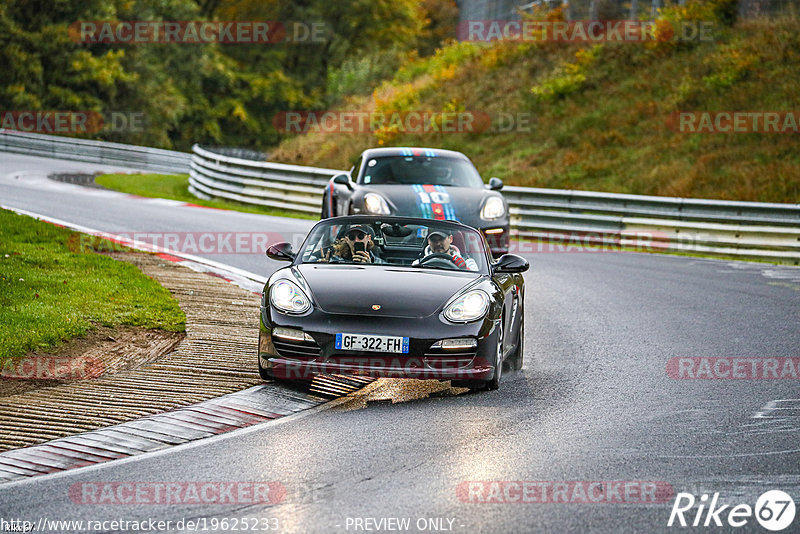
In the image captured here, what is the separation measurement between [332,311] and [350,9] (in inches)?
1966

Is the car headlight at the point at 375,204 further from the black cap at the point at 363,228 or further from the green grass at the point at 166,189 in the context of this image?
the green grass at the point at 166,189

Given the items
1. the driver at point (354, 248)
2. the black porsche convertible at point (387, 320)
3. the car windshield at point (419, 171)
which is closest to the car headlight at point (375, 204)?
the car windshield at point (419, 171)

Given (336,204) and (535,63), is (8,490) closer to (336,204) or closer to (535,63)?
(336,204)

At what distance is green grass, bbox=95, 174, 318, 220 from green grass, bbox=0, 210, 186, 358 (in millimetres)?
10327

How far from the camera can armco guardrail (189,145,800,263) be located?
65.7ft

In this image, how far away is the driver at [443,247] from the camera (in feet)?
29.6

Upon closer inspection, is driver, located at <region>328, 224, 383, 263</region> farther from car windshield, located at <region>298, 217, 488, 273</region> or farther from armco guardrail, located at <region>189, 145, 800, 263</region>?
armco guardrail, located at <region>189, 145, 800, 263</region>

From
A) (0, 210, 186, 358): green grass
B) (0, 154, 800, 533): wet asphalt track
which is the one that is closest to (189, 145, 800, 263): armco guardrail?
(0, 154, 800, 533): wet asphalt track

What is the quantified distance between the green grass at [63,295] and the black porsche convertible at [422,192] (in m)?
3.43

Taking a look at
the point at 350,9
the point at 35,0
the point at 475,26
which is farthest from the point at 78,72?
the point at 475,26

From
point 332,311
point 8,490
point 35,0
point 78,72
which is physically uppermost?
point 35,0

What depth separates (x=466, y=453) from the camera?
6.46 metres

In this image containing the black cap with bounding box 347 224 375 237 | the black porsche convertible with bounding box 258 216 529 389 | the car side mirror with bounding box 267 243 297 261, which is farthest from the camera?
the black cap with bounding box 347 224 375 237

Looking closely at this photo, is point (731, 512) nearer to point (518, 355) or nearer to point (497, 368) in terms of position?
point (497, 368)
